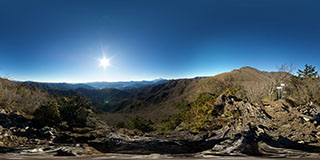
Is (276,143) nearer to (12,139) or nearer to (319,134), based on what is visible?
(319,134)

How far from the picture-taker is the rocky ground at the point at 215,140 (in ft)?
14.1

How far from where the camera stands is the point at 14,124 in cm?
602

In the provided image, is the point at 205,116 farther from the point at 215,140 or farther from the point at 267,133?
the point at 267,133

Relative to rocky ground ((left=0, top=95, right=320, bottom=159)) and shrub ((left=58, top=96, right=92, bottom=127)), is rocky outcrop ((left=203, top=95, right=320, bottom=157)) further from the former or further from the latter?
shrub ((left=58, top=96, right=92, bottom=127))

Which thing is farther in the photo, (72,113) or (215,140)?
(72,113)

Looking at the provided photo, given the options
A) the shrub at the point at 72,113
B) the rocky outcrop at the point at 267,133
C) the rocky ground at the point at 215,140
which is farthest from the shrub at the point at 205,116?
the shrub at the point at 72,113

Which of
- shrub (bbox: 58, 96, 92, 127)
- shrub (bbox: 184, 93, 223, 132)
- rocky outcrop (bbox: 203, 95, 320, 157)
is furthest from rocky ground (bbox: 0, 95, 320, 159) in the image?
shrub (bbox: 58, 96, 92, 127)

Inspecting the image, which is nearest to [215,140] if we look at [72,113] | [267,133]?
[267,133]

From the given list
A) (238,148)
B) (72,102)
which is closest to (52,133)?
(72,102)

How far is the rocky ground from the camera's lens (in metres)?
4.29

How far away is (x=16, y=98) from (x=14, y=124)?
15.9 ft

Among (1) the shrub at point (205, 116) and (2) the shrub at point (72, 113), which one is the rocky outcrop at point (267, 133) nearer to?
(1) the shrub at point (205, 116)

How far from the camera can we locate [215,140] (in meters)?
6.40

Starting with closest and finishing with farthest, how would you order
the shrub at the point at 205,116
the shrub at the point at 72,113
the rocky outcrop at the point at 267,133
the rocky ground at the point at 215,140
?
the rocky ground at the point at 215,140 < the rocky outcrop at the point at 267,133 < the shrub at the point at 205,116 < the shrub at the point at 72,113
